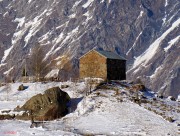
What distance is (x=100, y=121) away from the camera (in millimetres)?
70062

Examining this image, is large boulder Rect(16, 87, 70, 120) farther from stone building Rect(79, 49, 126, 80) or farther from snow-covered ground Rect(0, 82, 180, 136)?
stone building Rect(79, 49, 126, 80)

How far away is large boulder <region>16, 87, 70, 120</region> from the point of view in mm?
74125

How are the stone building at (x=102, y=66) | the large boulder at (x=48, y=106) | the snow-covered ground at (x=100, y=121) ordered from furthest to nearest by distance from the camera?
the stone building at (x=102, y=66) < the large boulder at (x=48, y=106) < the snow-covered ground at (x=100, y=121)

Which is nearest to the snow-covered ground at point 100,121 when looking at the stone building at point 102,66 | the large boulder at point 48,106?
the large boulder at point 48,106

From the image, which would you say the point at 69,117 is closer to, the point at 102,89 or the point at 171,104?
the point at 102,89

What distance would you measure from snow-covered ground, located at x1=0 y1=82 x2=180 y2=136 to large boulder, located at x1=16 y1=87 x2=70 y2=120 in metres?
1.71

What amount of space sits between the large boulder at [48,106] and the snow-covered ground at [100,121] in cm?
171

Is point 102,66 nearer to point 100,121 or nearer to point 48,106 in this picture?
point 48,106

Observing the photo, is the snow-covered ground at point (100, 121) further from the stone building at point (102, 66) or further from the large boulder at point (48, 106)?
the stone building at point (102, 66)

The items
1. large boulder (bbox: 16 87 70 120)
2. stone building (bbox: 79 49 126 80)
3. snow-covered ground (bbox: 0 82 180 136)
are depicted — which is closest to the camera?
snow-covered ground (bbox: 0 82 180 136)

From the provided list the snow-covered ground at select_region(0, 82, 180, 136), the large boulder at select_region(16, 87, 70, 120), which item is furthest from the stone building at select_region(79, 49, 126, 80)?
the large boulder at select_region(16, 87, 70, 120)

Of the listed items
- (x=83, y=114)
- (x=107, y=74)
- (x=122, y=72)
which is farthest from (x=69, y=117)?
(x=122, y=72)

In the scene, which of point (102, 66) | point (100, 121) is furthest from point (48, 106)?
point (102, 66)

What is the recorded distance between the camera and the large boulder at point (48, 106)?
7412 cm
